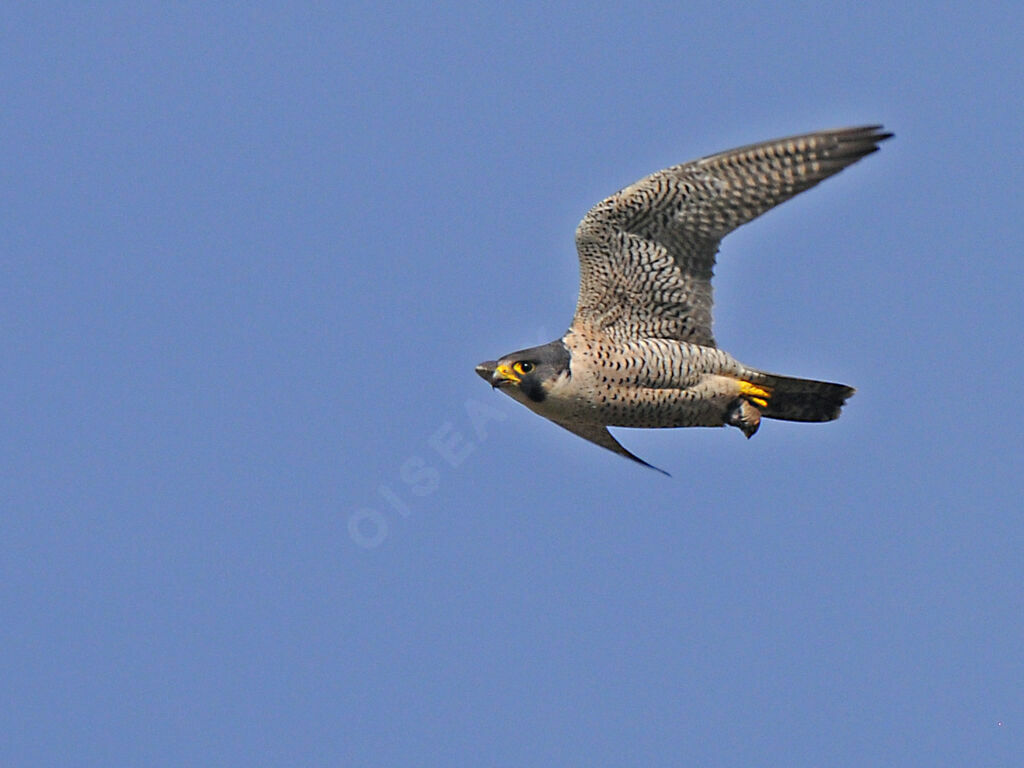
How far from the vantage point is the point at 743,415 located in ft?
65.5

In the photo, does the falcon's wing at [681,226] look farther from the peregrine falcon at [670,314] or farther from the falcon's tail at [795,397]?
the falcon's tail at [795,397]

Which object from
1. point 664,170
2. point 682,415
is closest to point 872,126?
point 664,170

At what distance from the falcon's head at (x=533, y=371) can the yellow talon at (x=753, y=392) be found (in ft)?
5.47

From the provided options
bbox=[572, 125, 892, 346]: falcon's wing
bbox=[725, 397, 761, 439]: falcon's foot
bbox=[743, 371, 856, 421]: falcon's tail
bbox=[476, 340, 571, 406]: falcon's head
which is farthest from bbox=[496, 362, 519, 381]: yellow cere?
bbox=[743, 371, 856, 421]: falcon's tail

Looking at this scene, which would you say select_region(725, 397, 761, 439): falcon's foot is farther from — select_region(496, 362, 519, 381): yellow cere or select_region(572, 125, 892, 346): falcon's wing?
select_region(496, 362, 519, 381): yellow cere

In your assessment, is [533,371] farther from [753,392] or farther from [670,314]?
[753,392]

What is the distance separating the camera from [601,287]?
19.9m

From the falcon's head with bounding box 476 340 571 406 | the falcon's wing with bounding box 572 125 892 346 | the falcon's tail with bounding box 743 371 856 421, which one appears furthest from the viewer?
the falcon's tail with bounding box 743 371 856 421

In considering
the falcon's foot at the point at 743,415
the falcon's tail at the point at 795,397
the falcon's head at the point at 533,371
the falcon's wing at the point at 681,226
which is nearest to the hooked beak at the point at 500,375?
the falcon's head at the point at 533,371

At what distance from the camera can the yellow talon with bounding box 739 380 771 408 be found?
1995 cm

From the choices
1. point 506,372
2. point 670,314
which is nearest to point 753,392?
point 670,314

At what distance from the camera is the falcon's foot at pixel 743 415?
1997 centimetres

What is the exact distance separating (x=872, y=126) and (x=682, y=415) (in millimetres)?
3143

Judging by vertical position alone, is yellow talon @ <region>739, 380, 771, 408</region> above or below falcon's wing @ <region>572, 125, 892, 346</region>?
below
